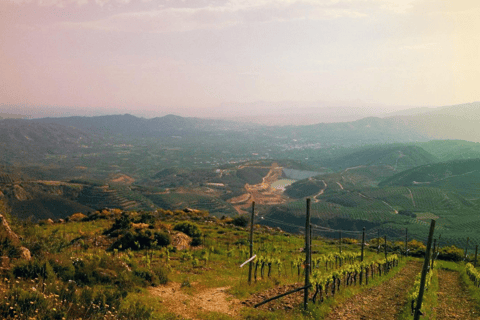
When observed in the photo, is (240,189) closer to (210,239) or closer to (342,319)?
(210,239)

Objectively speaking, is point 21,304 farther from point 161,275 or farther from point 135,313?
point 161,275

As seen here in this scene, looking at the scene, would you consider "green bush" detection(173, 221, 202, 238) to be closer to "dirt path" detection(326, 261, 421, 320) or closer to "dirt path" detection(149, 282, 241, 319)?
"dirt path" detection(149, 282, 241, 319)

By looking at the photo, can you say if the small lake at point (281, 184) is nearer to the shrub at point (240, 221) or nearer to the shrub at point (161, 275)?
the shrub at point (240, 221)

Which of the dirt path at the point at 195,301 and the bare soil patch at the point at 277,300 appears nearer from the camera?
the dirt path at the point at 195,301

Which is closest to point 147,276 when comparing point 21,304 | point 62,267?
point 62,267

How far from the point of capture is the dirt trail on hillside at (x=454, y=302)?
40.5 ft

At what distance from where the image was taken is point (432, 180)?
473ft

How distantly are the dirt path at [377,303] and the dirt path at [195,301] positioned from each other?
161 inches

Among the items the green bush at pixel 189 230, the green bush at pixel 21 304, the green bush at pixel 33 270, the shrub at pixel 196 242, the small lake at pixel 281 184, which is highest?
the green bush at pixel 21 304

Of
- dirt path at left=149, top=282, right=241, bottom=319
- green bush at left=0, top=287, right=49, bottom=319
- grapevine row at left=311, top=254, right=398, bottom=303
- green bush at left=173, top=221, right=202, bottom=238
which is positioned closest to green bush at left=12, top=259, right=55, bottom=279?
green bush at left=0, top=287, right=49, bottom=319

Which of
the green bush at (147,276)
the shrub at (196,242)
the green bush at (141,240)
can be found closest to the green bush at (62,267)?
the green bush at (147,276)

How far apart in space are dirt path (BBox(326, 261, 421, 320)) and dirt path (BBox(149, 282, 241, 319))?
4094mm

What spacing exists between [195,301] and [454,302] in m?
13.5

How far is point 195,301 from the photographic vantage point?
38.1ft
